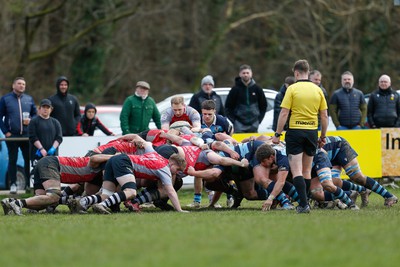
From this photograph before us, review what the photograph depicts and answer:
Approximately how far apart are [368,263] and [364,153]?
498 inches

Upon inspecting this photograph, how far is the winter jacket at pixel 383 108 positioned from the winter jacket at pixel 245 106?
2.53 m

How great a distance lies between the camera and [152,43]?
149 feet

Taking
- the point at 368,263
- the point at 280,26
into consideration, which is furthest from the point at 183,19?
the point at 368,263

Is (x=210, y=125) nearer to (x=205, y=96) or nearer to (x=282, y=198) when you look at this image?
(x=282, y=198)

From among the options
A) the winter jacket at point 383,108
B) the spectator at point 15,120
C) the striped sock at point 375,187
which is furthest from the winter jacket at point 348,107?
the spectator at point 15,120

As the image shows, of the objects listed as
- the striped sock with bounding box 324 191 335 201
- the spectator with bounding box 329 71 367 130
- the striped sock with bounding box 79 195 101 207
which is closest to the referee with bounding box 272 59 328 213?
the striped sock with bounding box 324 191 335 201

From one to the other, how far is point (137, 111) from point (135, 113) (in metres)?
0.06

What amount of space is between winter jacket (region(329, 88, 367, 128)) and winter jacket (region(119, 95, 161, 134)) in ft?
13.6

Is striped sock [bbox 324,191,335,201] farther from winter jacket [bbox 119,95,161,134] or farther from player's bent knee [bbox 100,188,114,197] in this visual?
winter jacket [bbox 119,95,161,134]

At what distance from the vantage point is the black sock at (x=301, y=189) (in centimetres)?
1430

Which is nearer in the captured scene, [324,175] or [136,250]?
[136,250]

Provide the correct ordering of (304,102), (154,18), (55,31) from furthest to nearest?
(154,18), (55,31), (304,102)

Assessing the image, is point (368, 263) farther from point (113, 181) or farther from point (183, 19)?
point (183, 19)

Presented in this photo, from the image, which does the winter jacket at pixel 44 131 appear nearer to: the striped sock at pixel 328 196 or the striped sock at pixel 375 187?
the striped sock at pixel 328 196
